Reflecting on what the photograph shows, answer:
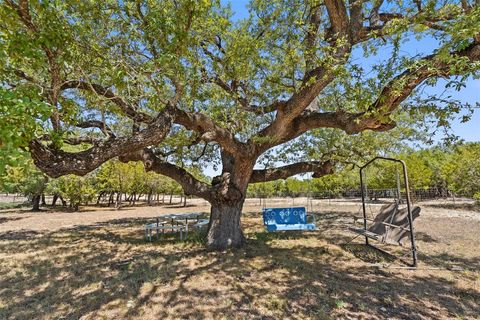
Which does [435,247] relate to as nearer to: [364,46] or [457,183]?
[364,46]

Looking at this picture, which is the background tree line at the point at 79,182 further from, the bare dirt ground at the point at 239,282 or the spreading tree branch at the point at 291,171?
the spreading tree branch at the point at 291,171

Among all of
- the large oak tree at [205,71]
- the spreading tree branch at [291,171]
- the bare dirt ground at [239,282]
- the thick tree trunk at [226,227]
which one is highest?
the large oak tree at [205,71]

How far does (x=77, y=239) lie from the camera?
9211 mm

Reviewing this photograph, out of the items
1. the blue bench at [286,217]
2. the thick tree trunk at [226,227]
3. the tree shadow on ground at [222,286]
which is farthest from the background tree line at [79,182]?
the thick tree trunk at [226,227]

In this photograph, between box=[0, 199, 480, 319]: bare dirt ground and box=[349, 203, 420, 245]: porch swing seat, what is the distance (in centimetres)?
54

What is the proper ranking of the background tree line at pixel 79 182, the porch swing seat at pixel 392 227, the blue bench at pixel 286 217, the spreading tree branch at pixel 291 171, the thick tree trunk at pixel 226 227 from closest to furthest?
the porch swing seat at pixel 392 227
the thick tree trunk at pixel 226 227
the spreading tree branch at pixel 291 171
the blue bench at pixel 286 217
the background tree line at pixel 79 182

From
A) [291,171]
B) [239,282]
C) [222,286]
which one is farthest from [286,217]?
[222,286]

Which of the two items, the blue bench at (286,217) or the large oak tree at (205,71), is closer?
the large oak tree at (205,71)

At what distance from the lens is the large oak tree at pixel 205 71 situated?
349 cm

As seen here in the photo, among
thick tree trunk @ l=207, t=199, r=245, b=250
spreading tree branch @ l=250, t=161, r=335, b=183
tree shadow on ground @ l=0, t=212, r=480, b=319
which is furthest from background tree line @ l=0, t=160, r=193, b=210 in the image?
spreading tree branch @ l=250, t=161, r=335, b=183

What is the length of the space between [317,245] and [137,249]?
513cm

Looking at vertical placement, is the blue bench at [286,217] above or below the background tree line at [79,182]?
below

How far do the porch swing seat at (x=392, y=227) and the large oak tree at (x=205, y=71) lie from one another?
2.52 meters

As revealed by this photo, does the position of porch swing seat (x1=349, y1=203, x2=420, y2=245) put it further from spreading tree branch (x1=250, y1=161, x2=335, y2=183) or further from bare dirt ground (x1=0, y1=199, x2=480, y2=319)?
spreading tree branch (x1=250, y1=161, x2=335, y2=183)
